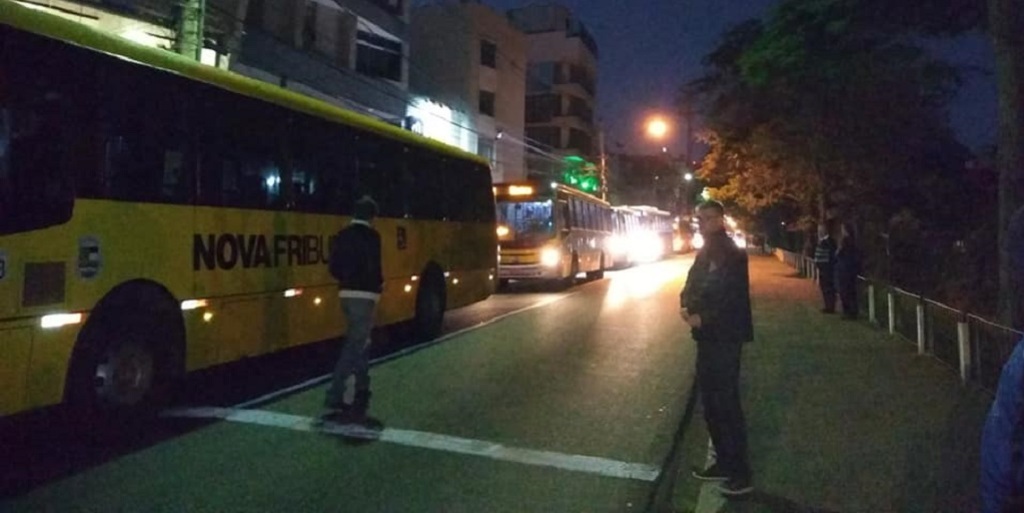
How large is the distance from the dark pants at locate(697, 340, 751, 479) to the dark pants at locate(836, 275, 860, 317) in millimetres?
12265

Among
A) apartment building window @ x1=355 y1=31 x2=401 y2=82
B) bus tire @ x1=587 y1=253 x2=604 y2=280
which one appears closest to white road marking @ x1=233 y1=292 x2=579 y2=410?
bus tire @ x1=587 y1=253 x2=604 y2=280

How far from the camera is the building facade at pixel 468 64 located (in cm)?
4722

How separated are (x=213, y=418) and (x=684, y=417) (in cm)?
451

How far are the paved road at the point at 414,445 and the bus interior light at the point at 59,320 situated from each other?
1.03 meters

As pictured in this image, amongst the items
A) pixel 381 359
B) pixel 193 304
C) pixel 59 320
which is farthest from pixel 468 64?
pixel 59 320

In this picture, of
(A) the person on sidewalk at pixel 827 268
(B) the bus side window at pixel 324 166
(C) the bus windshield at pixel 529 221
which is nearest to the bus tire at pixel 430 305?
(B) the bus side window at pixel 324 166

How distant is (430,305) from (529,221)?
12.5 meters

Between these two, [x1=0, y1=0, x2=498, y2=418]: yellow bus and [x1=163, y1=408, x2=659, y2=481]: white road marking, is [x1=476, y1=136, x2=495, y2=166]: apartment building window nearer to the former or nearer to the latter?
[x1=0, y1=0, x2=498, y2=418]: yellow bus

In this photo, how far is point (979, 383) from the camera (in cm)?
1056

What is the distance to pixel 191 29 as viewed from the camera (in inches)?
669

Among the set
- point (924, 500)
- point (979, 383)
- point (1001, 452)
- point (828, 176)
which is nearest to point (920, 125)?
point (828, 176)

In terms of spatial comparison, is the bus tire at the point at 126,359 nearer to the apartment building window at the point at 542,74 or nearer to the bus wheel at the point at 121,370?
the bus wheel at the point at 121,370

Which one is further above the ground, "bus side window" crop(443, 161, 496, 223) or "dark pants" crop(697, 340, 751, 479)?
"bus side window" crop(443, 161, 496, 223)

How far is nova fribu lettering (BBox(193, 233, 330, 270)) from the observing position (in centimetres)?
932
